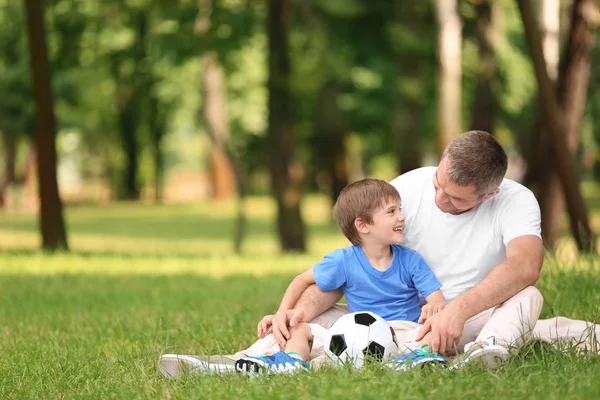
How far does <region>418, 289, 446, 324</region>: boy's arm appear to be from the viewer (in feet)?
18.3

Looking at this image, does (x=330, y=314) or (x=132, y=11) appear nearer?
(x=330, y=314)

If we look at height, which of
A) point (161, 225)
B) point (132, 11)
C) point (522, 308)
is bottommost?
point (161, 225)

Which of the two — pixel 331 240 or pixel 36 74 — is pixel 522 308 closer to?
pixel 36 74

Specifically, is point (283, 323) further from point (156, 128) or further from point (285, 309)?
point (156, 128)

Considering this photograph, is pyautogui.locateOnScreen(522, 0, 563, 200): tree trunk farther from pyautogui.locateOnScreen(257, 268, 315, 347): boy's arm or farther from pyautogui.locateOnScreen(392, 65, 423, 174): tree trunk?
pyautogui.locateOnScreen(257, 268, 315, 347): boy's arm

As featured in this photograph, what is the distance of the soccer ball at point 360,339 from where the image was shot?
523 cm

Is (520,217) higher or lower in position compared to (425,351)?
higher

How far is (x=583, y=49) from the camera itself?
44.5ft

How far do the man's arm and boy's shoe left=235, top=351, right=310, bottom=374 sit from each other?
0.73m

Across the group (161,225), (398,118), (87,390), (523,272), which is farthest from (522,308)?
(161,225)

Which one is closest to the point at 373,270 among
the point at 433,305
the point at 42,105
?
the point at 433,305

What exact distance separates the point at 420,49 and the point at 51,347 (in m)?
12.5

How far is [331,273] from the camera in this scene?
5.77 meters

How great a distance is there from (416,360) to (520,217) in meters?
1.27
